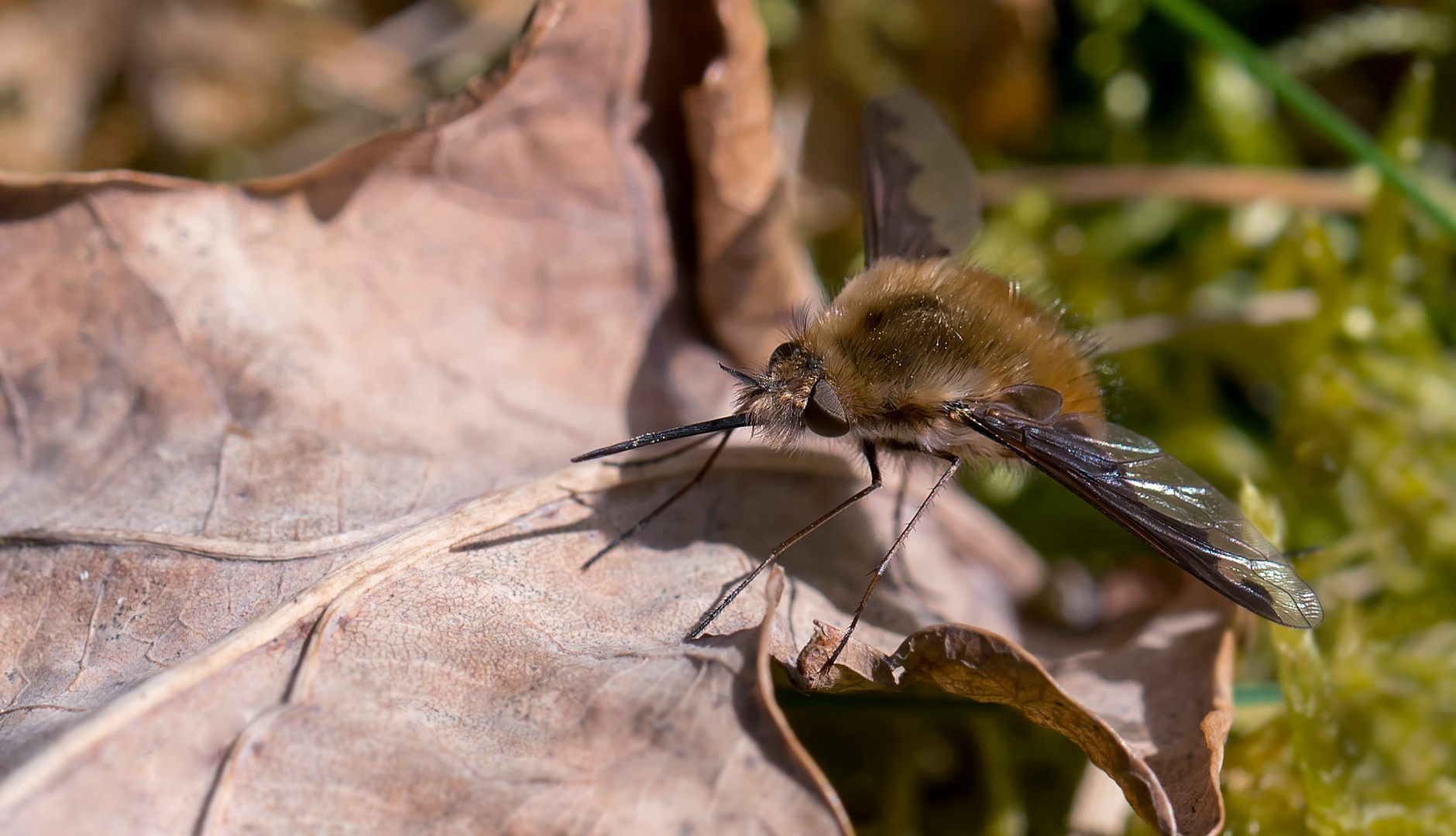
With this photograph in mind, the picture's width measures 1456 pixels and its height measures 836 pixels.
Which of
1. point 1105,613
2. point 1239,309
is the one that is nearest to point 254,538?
point 1105,613

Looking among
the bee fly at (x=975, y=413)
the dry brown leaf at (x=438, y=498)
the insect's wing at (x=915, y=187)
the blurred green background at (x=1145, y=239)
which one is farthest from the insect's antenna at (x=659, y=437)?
the insect's wing at (x=915, y=187)

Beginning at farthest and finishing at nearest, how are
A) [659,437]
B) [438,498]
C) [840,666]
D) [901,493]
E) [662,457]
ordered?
1. [901,493]
2. [662,457]
3. [438,498]
4. [659,437]
5. [840,666]

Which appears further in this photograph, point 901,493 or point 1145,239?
point 1145,239

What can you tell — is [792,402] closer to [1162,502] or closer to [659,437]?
[659,437]

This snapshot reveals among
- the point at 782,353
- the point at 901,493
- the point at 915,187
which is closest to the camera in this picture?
the point at 782,353

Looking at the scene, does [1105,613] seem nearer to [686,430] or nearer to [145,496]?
[686,430]

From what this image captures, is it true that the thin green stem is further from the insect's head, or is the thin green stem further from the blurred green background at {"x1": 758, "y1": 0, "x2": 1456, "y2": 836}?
the insect's head

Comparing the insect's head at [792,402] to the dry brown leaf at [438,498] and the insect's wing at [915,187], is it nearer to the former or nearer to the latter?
the dry brown leaf at [438,498]

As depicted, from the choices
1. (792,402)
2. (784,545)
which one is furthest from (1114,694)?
(792,402)
